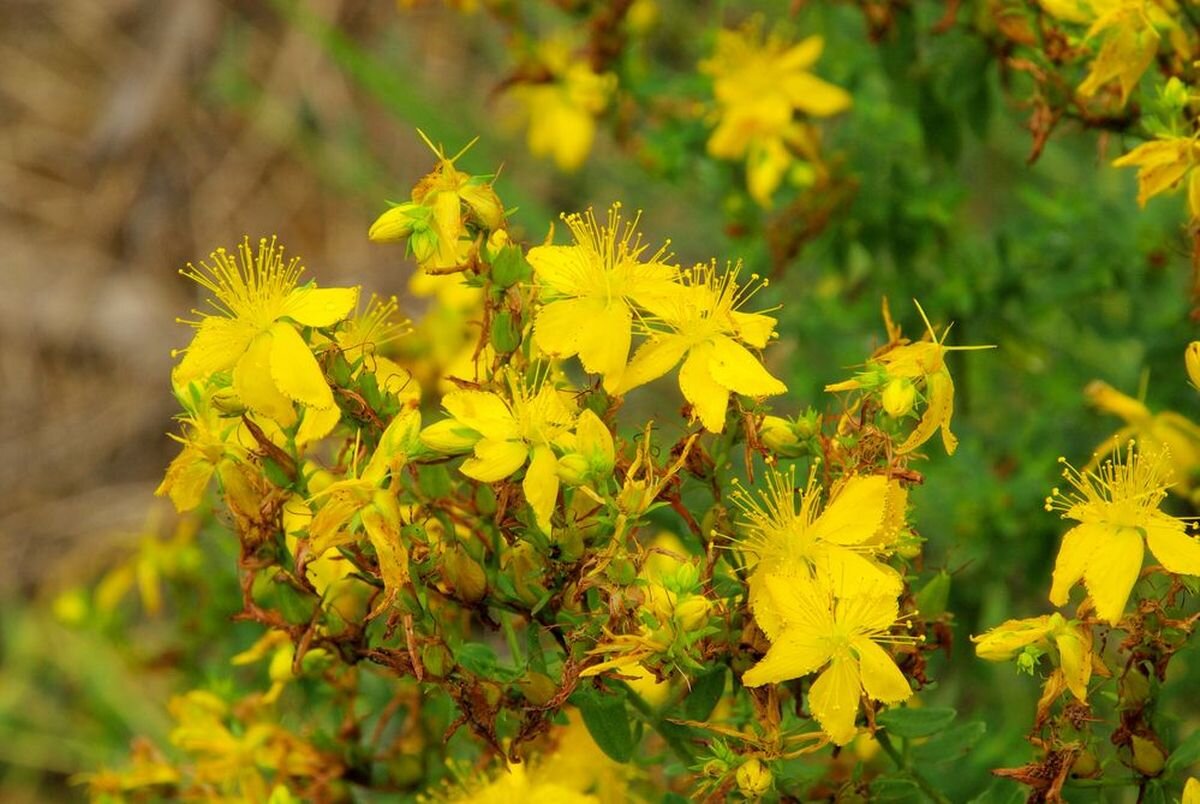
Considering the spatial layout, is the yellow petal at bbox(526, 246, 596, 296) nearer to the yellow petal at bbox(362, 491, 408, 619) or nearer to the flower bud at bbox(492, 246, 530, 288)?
the flower bud at bbox(492, 246, 530, 288)

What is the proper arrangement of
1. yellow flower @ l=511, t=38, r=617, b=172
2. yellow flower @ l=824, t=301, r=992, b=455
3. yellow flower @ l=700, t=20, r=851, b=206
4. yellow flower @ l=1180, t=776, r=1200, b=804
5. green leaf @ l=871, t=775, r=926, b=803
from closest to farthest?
yellow flower @ l=1180, t=776, r=1200, b=804 → yellow flower @ l=824, t=301, r=992, b=455 → green leaf @ l=871, t=775, r=926, b=803 → yellow flower @ l=700, t=20, r=851, b=206 → yellow flower @ l=511, t=38, r=617, b=172

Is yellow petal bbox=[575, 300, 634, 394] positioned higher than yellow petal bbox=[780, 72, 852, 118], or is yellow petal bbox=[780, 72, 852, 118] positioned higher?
yellow petal bbox=[575, 300, 634, 394]

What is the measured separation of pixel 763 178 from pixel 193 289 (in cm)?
305

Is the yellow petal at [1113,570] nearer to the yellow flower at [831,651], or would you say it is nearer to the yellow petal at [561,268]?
the yellow flower at [831,651]

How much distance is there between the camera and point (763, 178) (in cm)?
267

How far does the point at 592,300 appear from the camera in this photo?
171 cm

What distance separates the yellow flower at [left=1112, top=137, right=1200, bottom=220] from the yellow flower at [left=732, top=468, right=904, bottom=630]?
0.61 m

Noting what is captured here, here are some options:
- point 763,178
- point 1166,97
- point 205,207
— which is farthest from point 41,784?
point 1166,97

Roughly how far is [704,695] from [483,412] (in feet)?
1.35

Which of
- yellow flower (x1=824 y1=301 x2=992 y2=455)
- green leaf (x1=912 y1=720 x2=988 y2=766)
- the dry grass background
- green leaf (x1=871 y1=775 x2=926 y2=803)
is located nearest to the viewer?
yellow flower (x1=824 y1=301 x2=992 y2=455)

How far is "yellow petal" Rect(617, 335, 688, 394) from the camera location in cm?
171

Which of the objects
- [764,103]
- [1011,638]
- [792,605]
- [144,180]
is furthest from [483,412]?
[144,180]

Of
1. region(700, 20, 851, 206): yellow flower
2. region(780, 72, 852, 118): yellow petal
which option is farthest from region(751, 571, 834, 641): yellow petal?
region(780, 72, 852, 118): yellow petal

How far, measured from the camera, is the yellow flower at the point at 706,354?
5.44 feet
